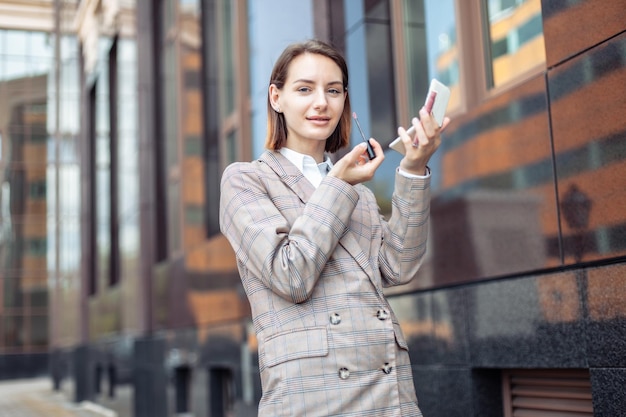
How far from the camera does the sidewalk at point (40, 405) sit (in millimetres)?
19184

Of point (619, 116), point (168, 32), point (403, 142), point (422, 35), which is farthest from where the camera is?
point (168, 32)

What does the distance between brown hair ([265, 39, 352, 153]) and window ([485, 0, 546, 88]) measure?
2.66 metres

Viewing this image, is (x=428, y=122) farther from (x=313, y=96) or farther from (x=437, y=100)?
(x=313, y=96)

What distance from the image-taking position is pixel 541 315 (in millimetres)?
4348

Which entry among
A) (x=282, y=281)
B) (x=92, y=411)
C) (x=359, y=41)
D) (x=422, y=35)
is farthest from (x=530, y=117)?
(x=92, y=411)

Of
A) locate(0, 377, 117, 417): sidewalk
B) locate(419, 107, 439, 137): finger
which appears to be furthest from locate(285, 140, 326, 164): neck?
locate(0, 377, 117, 417): sidewalk

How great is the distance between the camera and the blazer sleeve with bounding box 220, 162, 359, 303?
2.04m

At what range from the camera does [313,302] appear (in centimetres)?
212

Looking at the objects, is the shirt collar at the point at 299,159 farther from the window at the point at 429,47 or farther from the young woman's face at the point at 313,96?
the window at the point at 429,47

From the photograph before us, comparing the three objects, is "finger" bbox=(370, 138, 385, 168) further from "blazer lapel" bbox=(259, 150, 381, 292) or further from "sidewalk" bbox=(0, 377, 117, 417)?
"sidewalk" bbox=(0, 377, 117, 417)

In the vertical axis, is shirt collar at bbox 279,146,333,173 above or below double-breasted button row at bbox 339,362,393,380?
above

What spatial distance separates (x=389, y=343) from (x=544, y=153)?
8.52ft

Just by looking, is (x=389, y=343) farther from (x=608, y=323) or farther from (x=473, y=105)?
(x=473, y=105)

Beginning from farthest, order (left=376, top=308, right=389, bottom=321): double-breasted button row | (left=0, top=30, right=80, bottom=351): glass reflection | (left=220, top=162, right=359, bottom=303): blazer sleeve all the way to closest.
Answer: (left=0, top=30, right=80, bottom=351): glass reflection → (left=376, top=308, right=389, bottom=321): double-breasted button row → (left=220, top=162, right=359, bottom=303): blazer sleeve
